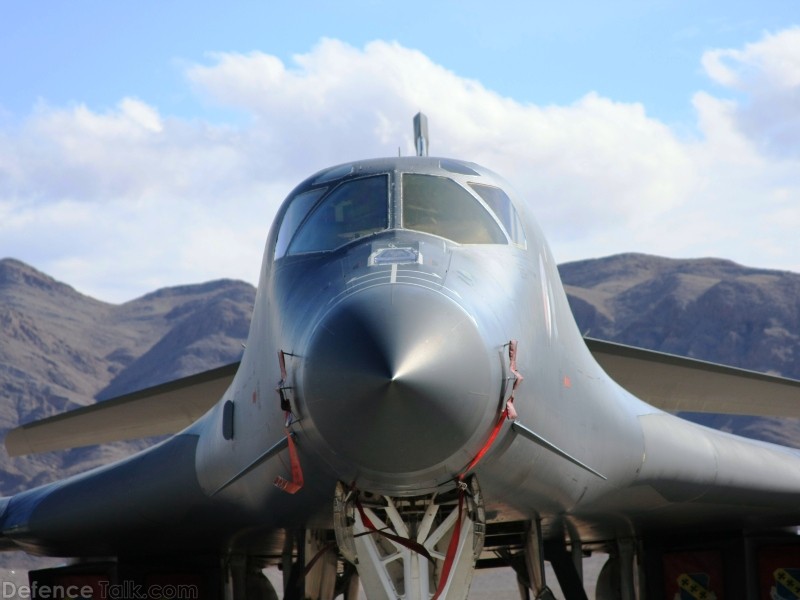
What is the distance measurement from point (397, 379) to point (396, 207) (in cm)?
198

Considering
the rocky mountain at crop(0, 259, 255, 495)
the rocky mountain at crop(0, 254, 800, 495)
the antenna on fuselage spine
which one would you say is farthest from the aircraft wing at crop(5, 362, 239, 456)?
the rocky mountain at crop(0, 254, 800, 495)

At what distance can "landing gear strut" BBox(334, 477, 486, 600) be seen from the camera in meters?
6.46

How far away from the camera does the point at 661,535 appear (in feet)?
34.2

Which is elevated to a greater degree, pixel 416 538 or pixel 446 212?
pixel 446 212

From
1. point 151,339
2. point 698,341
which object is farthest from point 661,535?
point 151,339

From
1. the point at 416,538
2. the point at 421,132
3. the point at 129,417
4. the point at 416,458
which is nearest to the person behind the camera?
the point at 416,458

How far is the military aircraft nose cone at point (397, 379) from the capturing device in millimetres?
5434

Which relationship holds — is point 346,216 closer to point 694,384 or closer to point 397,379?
point 397,379

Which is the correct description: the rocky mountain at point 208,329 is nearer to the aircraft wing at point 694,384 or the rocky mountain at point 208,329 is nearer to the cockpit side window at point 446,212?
the aircraft wing at point 694,384

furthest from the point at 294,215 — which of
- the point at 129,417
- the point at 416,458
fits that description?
the point at 129,417

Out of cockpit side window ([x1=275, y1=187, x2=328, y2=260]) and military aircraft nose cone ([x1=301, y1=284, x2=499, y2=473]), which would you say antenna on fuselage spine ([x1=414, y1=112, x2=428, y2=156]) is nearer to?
cockpit side window ([x1=275, y1=187, x2=328, y2=260])

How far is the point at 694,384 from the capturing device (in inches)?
513

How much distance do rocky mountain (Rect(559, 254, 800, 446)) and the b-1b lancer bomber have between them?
53.4 metres

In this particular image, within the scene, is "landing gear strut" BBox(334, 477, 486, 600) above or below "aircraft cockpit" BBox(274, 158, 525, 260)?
below
